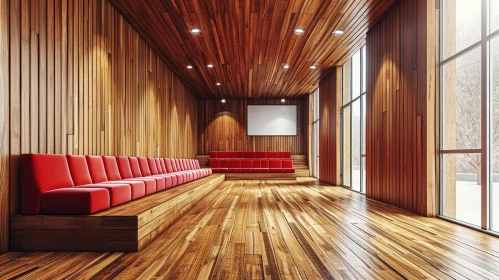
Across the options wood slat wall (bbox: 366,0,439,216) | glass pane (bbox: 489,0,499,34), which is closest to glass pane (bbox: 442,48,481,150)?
wood slat wall (bbox: 366,0,439,216)

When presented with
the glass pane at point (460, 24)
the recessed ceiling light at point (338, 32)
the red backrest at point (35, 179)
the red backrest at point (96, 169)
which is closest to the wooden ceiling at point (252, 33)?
the recessed ceiling light at point (338, 32)

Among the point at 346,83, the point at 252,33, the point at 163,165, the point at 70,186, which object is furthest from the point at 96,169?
the point at 346,83

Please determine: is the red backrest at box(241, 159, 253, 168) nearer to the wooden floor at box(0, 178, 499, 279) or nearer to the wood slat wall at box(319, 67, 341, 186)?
the wood slat wall at box(319, 67, 341, 186)

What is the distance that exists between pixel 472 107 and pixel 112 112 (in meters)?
4.42

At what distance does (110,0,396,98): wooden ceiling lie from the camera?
15.9 feet

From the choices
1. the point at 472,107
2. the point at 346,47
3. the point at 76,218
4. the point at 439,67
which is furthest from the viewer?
the point at 346,47

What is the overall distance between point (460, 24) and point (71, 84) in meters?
4.30

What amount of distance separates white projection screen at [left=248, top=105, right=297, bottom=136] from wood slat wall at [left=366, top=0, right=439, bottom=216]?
6.94 metres

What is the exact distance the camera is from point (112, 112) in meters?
4.92

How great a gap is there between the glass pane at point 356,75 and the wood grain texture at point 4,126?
19.9ft

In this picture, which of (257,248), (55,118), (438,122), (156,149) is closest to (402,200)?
(438,122)

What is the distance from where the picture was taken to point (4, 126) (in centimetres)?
264

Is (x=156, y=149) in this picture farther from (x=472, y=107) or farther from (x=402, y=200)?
(x=472, y=107)

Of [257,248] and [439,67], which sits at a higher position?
[439,67]
